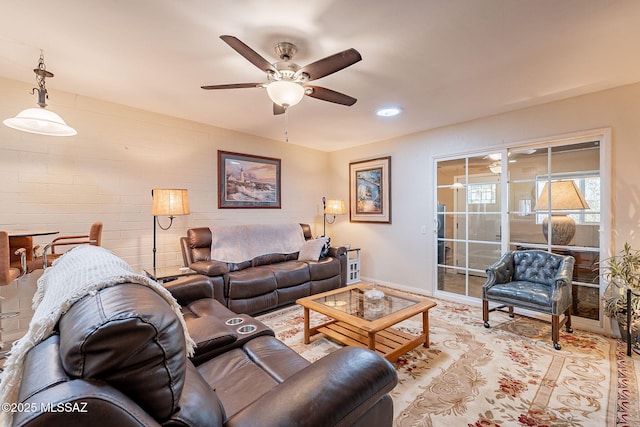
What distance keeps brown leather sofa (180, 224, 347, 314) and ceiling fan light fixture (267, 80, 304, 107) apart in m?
1.98

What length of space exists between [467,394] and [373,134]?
3.53 meters

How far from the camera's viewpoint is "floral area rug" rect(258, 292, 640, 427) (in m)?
1.72

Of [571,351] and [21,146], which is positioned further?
[21,146]

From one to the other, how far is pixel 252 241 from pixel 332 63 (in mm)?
2819

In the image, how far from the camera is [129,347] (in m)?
0.66

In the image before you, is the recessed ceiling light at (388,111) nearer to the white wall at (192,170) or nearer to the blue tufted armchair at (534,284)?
the white wall at (192,170)

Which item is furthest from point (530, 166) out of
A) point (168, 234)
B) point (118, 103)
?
point (118, 103)

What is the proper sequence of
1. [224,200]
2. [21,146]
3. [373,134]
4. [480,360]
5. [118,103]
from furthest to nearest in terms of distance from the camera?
[373,134], [224,200], [118,103], [21,146], [480,360]

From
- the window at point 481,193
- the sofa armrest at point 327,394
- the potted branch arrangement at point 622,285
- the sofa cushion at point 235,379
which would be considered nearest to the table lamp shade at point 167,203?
the sofa cushion at point 235,379

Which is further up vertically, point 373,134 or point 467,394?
point 373,134

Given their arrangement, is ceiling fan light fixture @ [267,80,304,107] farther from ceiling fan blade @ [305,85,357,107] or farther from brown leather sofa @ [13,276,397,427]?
brown leather sofa @ [13,276,397,427]

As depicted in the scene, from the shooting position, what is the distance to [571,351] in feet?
8.12

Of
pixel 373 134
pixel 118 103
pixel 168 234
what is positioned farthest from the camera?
pixel 373 134

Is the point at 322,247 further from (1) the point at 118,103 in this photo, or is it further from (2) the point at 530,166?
(1) the point at 118,103
